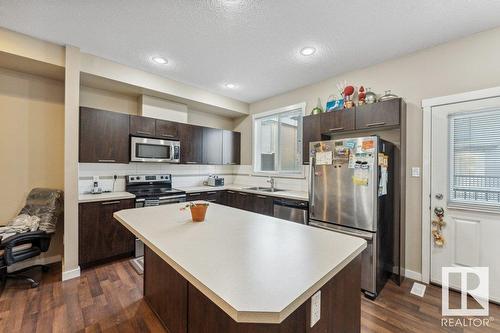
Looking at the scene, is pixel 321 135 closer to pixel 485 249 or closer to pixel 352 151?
pixel 352 151

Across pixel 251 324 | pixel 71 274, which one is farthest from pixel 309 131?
pixel 71 274

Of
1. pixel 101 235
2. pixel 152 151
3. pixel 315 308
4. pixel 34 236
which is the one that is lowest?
pixel 101 235

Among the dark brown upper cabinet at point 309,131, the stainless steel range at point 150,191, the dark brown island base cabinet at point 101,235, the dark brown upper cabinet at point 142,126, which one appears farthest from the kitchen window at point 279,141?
the dark brown island base cabinet at point 101,235

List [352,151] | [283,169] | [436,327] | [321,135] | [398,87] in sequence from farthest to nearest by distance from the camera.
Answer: [283,169], [321,135], [398,87], [352,151], [436,327]

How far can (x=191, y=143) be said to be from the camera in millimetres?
4055

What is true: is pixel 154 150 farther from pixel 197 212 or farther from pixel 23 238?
pixel 197 212

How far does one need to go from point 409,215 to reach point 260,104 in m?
3.17

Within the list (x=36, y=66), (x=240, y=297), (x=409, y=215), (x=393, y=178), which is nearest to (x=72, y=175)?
(x=36, y=66)

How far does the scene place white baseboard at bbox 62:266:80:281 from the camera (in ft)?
8.26

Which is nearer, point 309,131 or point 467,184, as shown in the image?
point 467,184

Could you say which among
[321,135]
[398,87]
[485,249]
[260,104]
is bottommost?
[485,249]

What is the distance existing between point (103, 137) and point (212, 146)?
1.85 meters

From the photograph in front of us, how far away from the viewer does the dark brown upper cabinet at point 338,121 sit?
288 cm

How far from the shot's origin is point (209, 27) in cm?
221
